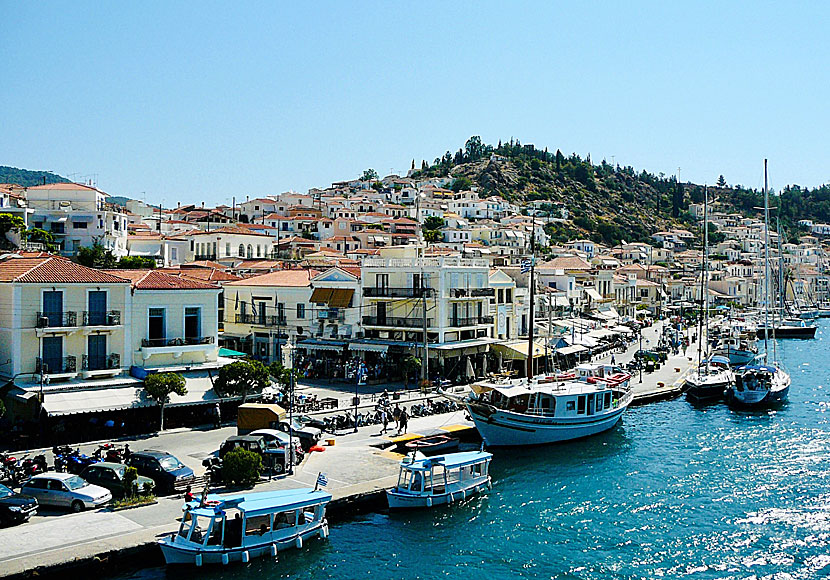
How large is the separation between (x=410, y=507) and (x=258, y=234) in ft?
241

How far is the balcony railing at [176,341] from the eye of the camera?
112 ft

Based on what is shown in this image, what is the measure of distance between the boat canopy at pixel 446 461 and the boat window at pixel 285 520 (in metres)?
5.01

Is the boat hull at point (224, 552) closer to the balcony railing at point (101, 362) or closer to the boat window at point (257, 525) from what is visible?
the boat window at point (257, 525)

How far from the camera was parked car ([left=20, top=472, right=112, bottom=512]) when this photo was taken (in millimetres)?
22094

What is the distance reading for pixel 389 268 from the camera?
4988 centimetres

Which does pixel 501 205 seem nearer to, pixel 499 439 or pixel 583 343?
pixel 583 343

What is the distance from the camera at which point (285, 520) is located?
21.9m

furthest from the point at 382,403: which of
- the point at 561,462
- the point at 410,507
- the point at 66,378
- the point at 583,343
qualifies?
the point at 583,343

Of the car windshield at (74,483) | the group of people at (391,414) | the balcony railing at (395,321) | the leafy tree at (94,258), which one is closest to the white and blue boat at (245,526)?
the car windshield at (74,483)

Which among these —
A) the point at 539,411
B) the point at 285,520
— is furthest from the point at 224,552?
the point at 539,411

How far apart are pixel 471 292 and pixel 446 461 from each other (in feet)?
76.9

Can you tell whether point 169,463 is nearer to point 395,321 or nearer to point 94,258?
point 395,321

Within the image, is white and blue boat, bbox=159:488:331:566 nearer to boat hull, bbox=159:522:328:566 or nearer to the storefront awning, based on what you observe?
boat hull, bbox=159:522:328:566

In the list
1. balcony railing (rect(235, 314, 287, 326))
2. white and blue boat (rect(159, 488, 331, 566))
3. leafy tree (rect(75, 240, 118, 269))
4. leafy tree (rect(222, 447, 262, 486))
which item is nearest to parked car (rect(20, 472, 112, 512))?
white and blue boat (rect(159, 488, 331, 566))
